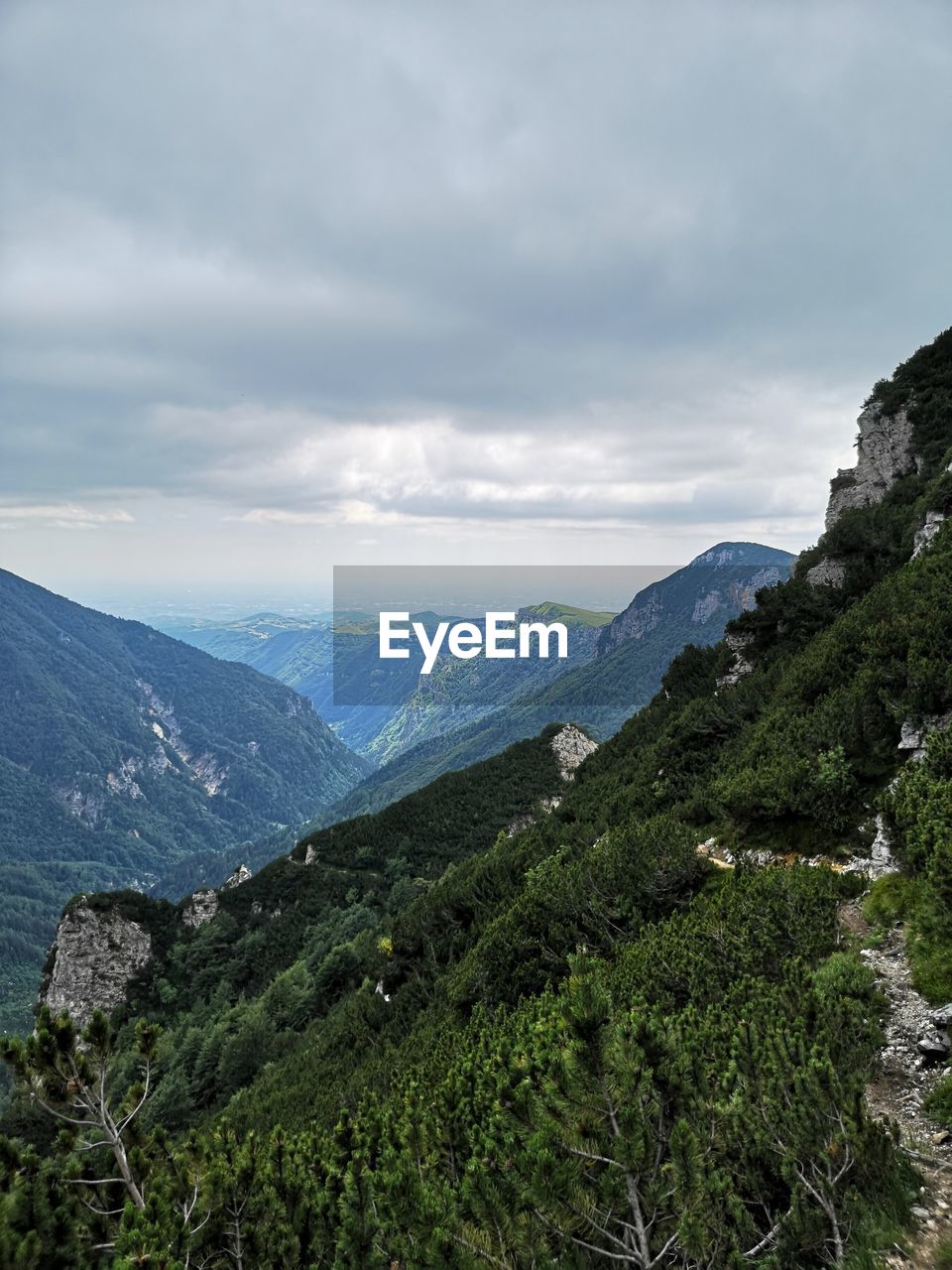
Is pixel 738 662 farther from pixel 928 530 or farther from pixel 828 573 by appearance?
pixel 928 530

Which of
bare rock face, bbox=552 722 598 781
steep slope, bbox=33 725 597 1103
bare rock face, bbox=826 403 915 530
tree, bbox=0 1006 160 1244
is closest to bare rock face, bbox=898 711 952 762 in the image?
tree, bbox=0 1006 160 1244

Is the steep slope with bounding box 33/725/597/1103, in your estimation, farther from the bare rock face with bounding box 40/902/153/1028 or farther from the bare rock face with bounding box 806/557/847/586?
the bare rock face with bounding box 806/557/847/586

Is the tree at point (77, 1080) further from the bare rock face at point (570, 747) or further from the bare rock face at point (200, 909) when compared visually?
the bare rock face at point (570, 747)

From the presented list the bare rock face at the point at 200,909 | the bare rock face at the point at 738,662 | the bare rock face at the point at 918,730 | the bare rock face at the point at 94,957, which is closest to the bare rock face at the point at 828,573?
the bare rock face at the point at 738,662

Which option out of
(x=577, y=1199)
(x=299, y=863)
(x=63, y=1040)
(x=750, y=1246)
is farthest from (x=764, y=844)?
(x=299, y=863)

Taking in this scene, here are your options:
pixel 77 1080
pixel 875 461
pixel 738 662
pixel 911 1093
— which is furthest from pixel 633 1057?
pixel 875 461
